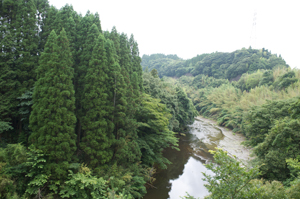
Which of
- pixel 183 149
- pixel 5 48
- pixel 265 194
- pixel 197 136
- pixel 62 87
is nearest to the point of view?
pixel 265 194

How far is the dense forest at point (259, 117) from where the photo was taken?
5.75m

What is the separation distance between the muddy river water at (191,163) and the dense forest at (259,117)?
7.34 ft

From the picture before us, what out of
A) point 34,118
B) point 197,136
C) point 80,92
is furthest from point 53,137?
point 197,136

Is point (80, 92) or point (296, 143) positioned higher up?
point (80, 92)

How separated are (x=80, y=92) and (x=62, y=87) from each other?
220 centimetres

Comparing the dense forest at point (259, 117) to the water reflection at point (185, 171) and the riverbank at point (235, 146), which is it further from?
the water reflection at point (185, 171)

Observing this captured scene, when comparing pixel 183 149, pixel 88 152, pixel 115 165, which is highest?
pixel 88 152

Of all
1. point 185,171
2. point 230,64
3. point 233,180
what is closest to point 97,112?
point 233,180

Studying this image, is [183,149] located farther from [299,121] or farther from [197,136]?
[299,121]

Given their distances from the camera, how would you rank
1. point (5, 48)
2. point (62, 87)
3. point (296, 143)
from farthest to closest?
1. point (296, 143)
2. point (5, 48)
3. point (62, 87)

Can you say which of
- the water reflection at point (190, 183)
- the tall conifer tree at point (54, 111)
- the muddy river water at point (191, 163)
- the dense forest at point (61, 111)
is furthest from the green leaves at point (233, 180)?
the water reflection at point (190, 183)

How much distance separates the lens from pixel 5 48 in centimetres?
1095

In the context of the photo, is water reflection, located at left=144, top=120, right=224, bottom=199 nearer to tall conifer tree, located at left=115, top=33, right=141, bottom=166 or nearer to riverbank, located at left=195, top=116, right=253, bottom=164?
riverbank, located at left=195, top=116, right=253, bottom=164

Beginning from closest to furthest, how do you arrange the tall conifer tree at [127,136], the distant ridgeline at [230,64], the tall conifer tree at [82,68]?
the tall conifer tree at [127,136], the tall conifer tree at [82,68], the distant ridgeline at [230,64]
